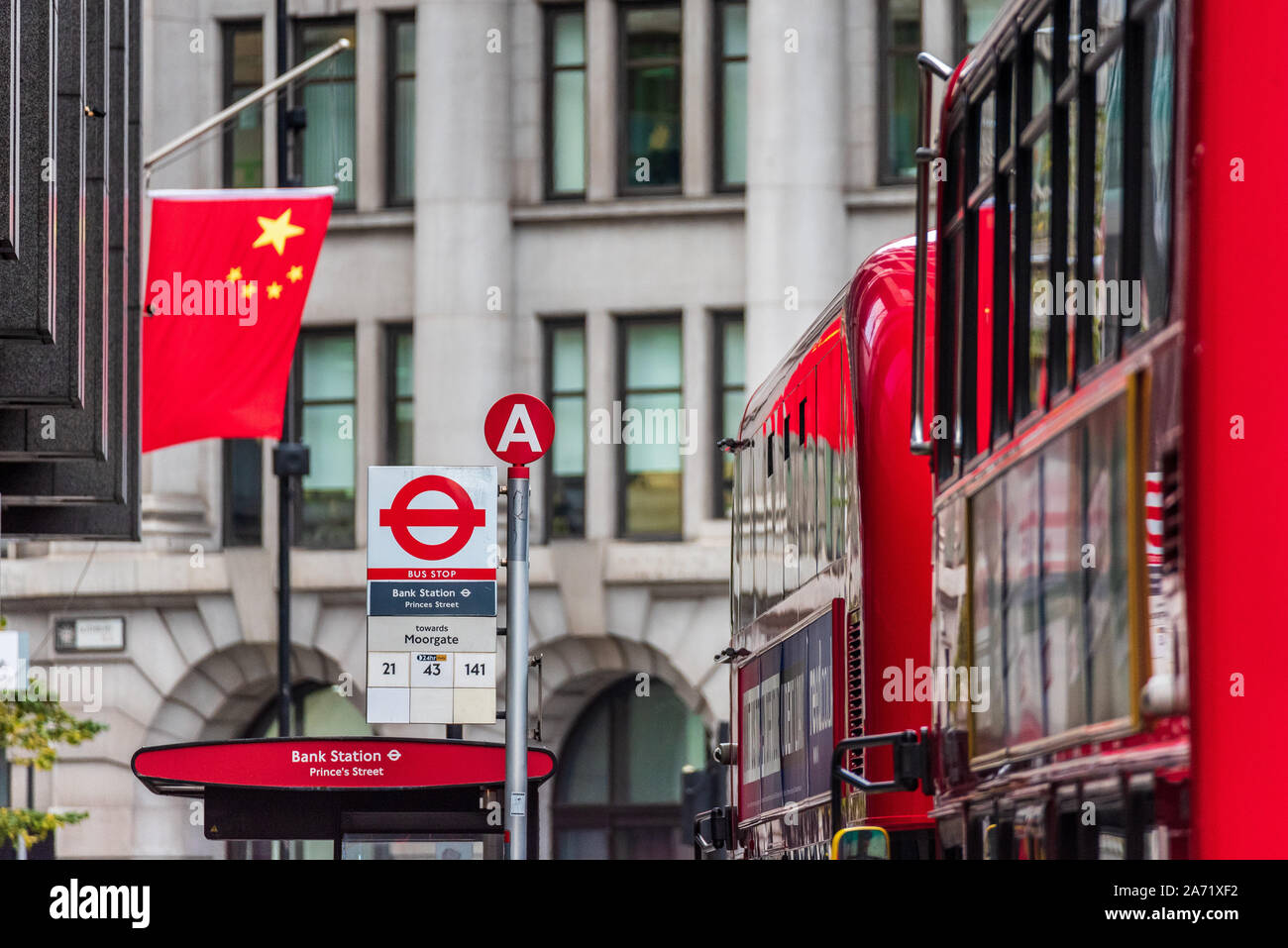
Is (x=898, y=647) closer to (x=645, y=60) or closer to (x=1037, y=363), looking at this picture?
(x=1037, y=363)

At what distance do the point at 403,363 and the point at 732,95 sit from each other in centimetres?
562

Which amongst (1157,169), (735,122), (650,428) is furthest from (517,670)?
(735,122)

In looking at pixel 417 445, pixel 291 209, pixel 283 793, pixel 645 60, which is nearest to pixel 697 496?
pixel 417 445

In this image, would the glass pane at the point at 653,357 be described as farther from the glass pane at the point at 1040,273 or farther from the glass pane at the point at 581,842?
the glass pane at the point at 1040,273

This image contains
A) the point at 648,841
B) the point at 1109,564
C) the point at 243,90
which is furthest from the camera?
the point at 243,90

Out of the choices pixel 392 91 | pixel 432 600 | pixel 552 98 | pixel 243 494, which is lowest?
pixel 432 600

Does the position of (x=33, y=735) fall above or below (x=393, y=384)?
below

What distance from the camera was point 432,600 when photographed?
14.4 meters

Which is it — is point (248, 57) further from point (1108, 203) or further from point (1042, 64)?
point (1108, 203)

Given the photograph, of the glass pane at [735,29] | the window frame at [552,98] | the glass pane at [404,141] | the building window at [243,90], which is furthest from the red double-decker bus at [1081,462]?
the building window at [243,90]

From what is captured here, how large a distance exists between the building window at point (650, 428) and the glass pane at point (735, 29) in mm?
3635

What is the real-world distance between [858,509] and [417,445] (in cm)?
2165

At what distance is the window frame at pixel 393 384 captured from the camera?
105 ft

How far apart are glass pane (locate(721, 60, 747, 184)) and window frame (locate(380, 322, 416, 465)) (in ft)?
15.5
